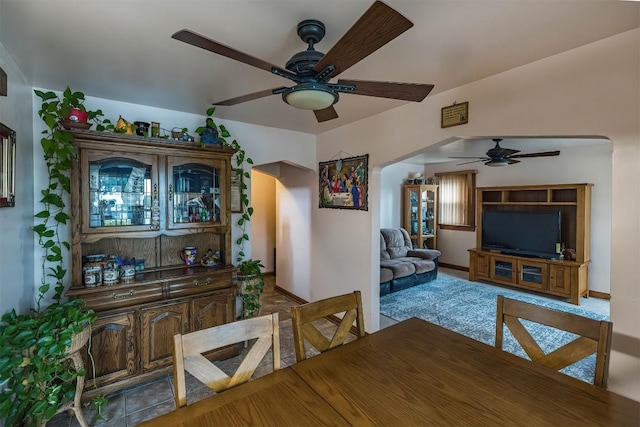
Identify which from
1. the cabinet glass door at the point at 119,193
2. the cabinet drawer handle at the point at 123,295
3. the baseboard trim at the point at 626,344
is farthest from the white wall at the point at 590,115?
the cabinet drawer handle at the point at 123,295

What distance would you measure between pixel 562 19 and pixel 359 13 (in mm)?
1041

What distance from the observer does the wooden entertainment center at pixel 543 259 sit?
4.59 metres

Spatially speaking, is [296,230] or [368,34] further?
[296,230]

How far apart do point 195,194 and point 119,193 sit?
1.99 ft

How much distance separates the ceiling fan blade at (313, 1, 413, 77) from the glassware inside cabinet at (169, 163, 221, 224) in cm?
190

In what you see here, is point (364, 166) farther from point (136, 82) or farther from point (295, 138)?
point (136, 82)

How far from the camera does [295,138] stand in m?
3.86

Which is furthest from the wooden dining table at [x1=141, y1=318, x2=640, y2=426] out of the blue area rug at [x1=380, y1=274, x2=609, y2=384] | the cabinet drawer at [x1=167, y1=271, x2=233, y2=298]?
the blue area rug at [x1=380, y1=274, x2=609, y2=384]

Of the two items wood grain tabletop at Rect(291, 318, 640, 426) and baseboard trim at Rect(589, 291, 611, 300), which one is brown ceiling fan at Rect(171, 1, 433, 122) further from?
baseboard trim at Rect(589, 291, 611, 300)

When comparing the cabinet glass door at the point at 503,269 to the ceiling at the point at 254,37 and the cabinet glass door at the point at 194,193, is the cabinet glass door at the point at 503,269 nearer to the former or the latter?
the ceiling at the point at 254,37

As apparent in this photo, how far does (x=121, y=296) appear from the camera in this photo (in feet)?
7.65

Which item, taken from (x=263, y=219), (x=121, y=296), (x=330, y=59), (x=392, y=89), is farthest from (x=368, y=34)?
(x=263, y=219)

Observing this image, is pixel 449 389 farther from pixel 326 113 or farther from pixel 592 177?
pixel 592 177

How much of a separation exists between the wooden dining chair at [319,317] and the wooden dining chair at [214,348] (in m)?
→ 0.13
